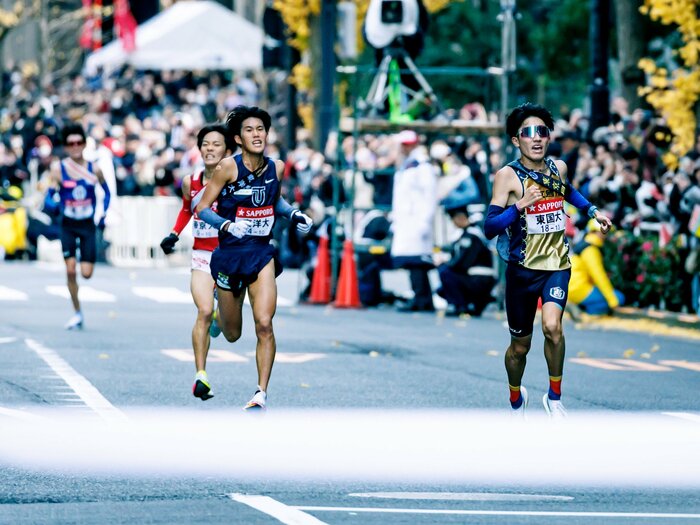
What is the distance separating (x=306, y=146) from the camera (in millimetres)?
34094

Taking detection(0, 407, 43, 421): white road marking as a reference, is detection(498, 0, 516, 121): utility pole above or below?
above

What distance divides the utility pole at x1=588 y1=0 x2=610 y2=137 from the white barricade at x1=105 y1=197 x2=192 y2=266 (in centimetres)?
975

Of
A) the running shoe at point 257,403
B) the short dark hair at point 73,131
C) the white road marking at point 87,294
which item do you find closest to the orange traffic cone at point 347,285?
the white road marking at point 87,294

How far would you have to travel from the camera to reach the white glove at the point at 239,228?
1255 centimetres

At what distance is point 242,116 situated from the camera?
12.7m

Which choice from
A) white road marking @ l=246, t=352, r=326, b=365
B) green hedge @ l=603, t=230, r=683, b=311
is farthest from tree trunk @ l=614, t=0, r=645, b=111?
white road marking @ l=246, t=352, r=326, b=365

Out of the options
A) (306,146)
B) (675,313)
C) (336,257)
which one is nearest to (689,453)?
(675,313)

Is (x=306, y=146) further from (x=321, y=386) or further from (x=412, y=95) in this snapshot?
(x=321, y=386)

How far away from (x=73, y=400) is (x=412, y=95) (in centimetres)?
1247

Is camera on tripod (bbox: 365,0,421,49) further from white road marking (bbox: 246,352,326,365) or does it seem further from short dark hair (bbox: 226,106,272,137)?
short dark hair (bbox: 226,106,272,137)

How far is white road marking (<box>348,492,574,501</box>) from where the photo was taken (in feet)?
30.1

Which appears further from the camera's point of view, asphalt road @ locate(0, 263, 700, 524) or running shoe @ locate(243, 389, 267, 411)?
running shoe @ locate(243, 389, 267, 411)

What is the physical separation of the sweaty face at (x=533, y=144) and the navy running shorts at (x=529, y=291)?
67 centimetres

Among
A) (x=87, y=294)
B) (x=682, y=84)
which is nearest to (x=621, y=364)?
(x=682, y=84)
